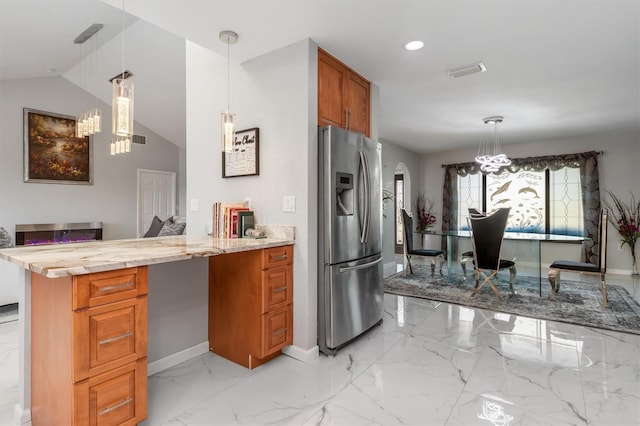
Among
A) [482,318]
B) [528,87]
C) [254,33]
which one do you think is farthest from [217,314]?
[528,87]

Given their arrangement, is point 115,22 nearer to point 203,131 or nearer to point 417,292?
point 203,131

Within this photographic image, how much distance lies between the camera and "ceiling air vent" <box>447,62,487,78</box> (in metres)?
3.04

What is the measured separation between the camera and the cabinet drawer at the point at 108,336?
141 cm

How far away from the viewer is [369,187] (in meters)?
2.97

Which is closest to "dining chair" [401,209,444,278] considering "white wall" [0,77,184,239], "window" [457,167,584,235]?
"window" [457,167,584,235]

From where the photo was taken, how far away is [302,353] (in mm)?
2529

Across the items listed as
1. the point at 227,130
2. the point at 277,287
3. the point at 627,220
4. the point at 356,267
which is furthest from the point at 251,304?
the point at 627,220

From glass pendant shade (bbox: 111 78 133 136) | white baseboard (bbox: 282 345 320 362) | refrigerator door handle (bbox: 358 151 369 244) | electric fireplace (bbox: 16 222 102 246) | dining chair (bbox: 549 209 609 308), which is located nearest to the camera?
glass pendant shade (bbox: 111 78 133 136)

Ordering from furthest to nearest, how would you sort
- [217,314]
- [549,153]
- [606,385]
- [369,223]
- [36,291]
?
[549,153] < [369,223] < [217,314] < [606,385] < [36,291]

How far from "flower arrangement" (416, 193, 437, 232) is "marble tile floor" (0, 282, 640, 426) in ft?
14.2

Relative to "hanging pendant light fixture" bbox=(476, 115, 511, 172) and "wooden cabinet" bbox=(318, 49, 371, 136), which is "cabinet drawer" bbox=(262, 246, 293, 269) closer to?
"wooden cabinet" bbox=(318, 49, 371, 136)

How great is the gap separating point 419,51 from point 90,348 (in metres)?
2.93

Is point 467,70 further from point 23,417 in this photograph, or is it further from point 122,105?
point 23,417

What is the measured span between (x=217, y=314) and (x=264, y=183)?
3.57 feet
